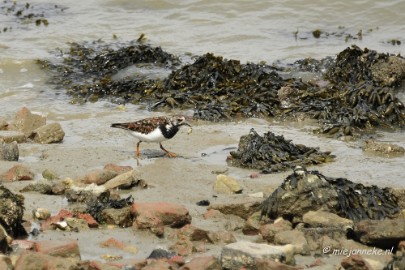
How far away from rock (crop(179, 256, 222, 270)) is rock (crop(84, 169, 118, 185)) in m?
2.38

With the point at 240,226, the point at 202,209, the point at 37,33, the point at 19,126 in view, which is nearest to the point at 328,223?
the point at 240,226

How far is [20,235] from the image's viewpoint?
565cm

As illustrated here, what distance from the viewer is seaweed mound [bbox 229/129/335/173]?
26.7 feet

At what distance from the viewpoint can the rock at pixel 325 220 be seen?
5.91 m

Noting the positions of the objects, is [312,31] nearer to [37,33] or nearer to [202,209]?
[37,33]

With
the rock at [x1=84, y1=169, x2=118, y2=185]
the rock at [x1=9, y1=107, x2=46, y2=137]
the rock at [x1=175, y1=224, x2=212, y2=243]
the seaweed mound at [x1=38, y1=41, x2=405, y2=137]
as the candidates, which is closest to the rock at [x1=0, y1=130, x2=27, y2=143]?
the rock at [x1=9, y1=107, x2=46, y2=137]

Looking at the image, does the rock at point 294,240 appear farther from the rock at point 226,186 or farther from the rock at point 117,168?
the rock at point 117,168

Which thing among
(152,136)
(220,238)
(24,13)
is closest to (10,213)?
(220,238)

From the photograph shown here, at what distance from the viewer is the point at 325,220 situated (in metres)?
5.95

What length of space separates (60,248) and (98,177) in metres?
2.09

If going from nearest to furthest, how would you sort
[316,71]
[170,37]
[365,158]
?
[365,158]
[316,71]
[170,37]

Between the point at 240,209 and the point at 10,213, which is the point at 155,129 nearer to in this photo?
the point at 240,209

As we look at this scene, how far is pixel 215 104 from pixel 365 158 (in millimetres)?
2704

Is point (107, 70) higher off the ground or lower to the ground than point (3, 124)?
higher
